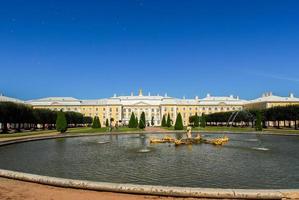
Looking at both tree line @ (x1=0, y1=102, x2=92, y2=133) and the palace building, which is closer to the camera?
tree line @ (x1=0, y1=102, x2=92, y2=133)

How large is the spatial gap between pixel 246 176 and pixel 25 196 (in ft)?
23.3

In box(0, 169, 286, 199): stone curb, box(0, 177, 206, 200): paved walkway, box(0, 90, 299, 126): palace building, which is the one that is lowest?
box(0, 177, 206, 200): paved walkway

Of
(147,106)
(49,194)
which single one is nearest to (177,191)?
(49,194)

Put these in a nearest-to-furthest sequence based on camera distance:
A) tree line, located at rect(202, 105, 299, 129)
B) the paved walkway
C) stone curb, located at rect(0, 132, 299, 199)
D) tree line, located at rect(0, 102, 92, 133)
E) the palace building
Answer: stone curb, located at rect(0, 132, 299, 199) → the paved walkway → tree line, located at rect(0, 102, 92, 133) → tree line, located at rect(202, 105, 299, 129) → the palace building

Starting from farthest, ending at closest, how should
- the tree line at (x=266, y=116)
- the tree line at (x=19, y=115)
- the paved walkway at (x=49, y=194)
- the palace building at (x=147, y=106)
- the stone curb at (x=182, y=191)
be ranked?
the palace building at (x=147, y=106) → the tree line at (x=266, y=116) → the tree line at (x=19, y=115) → the paved walkway at (x=49, y=194) → the stone curb at (x=182, y=191)

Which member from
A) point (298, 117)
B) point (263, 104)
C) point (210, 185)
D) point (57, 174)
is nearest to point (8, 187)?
point (57, 174)

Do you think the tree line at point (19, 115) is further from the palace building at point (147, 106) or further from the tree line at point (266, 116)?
the palace building at point (147, 106)

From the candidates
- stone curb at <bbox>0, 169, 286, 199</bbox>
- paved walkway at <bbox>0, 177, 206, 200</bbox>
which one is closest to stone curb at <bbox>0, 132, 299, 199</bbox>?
stone curb at <bbox>0, 169, 286, 199</bbox>

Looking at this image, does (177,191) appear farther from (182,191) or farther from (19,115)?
(19,115)

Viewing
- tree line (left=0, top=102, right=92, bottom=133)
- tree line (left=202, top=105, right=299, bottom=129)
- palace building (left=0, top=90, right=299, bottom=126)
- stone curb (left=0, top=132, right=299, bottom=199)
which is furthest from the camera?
palace building (left=0, top=90, right=299, bottom=126)

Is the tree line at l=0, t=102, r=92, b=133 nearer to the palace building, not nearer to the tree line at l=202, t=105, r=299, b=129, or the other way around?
the tree line at l=202, t=105, r=299, b=129

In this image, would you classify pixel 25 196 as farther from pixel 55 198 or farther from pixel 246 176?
pixel 246 176

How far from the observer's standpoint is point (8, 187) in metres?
8.62

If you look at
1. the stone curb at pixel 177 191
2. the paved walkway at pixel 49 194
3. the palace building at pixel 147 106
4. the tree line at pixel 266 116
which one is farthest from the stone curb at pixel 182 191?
the palace building at pixel 147 106
